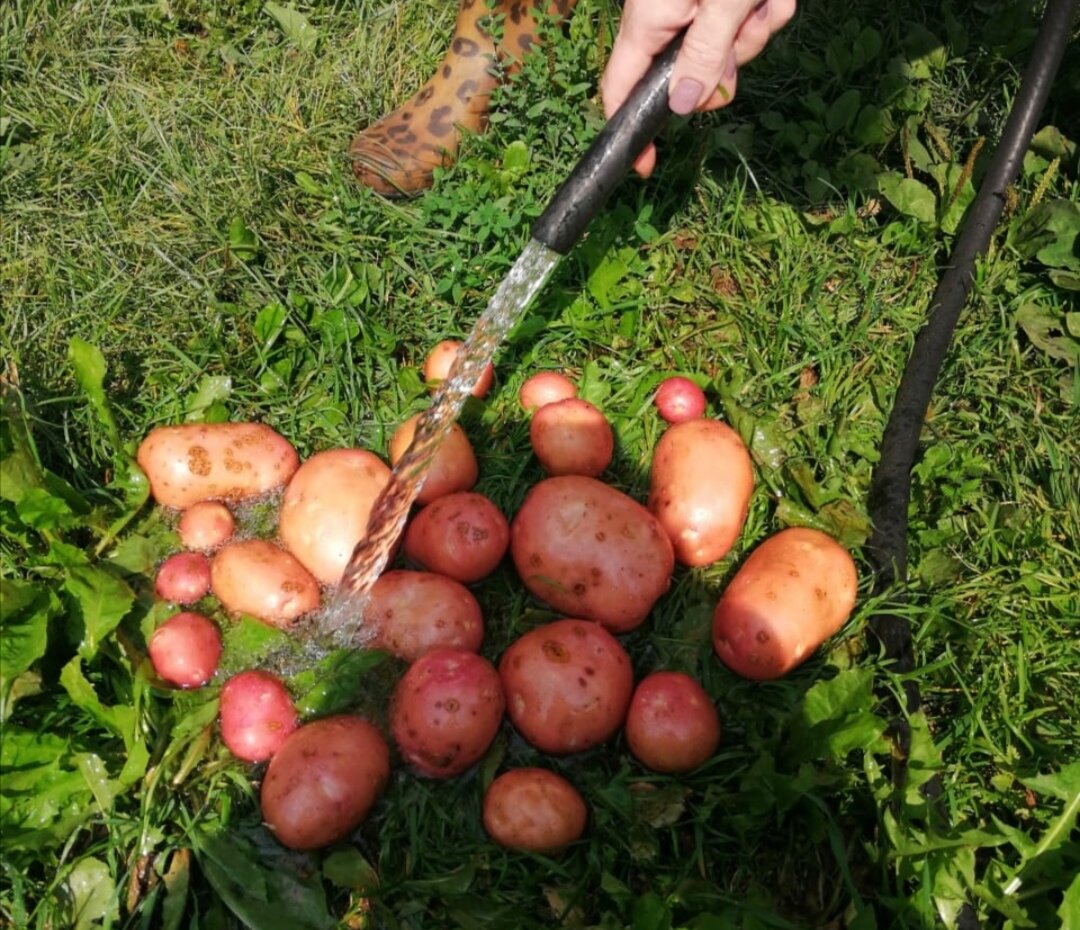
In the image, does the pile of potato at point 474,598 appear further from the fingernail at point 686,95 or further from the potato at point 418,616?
the fingernail at point 686,95

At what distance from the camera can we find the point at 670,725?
7.09ft

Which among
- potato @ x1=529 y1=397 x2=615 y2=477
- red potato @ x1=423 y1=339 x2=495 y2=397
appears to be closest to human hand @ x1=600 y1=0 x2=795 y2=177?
potato @ x1=529 y1=397 x2=615 y2=477

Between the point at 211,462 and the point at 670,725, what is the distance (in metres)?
1.26

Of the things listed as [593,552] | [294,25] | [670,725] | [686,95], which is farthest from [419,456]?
[294,25]

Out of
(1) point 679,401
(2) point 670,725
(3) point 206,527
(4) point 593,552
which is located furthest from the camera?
(1) point 679,401

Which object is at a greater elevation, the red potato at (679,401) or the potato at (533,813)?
the red potato at (679,401)

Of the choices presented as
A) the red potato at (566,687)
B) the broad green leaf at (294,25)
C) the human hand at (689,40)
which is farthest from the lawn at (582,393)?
the human hand at (689,40)

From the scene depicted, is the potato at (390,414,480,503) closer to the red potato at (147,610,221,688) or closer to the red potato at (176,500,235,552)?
the red potato at (176,500,235,552)

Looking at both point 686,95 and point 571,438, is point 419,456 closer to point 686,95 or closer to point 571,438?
point 571,438

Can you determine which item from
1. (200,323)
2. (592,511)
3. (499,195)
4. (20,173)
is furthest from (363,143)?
(592,511)

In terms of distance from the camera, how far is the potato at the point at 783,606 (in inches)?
88.1

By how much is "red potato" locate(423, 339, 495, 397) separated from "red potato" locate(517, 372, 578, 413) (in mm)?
106

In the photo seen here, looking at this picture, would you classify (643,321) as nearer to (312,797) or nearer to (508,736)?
(508,736)

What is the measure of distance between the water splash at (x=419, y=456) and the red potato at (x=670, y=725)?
66 centimetres
